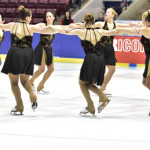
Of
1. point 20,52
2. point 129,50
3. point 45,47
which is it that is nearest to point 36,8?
point 129,50

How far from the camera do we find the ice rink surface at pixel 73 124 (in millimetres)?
5055

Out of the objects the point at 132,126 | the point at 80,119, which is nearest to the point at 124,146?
the point at 132,126

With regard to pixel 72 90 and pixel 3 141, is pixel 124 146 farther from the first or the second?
pixel 72 90

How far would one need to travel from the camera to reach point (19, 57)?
662 centimetres

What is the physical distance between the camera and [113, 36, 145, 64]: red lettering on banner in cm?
1464

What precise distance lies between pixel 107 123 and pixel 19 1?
649 inches

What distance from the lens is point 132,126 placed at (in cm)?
611

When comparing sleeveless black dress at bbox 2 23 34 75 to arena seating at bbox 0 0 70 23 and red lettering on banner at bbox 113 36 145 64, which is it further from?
arena seating at bbox 0 0 70 23

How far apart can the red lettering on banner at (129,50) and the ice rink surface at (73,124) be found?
16.0ft

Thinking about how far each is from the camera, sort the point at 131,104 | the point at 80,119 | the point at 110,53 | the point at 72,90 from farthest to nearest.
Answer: the point at 72,90 < the point at 110,53 < the point at 131,104 < the point at 80,119

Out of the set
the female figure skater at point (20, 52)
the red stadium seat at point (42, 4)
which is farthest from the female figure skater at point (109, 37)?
the red stadium seat at point (42, 4)

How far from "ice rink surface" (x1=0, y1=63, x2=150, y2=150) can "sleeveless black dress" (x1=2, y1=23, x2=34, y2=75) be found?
0.65 metres

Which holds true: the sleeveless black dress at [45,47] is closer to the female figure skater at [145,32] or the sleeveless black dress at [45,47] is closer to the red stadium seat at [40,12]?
the female figure skater at [145,32]

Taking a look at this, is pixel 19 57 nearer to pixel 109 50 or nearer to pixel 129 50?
pixel 109 50
